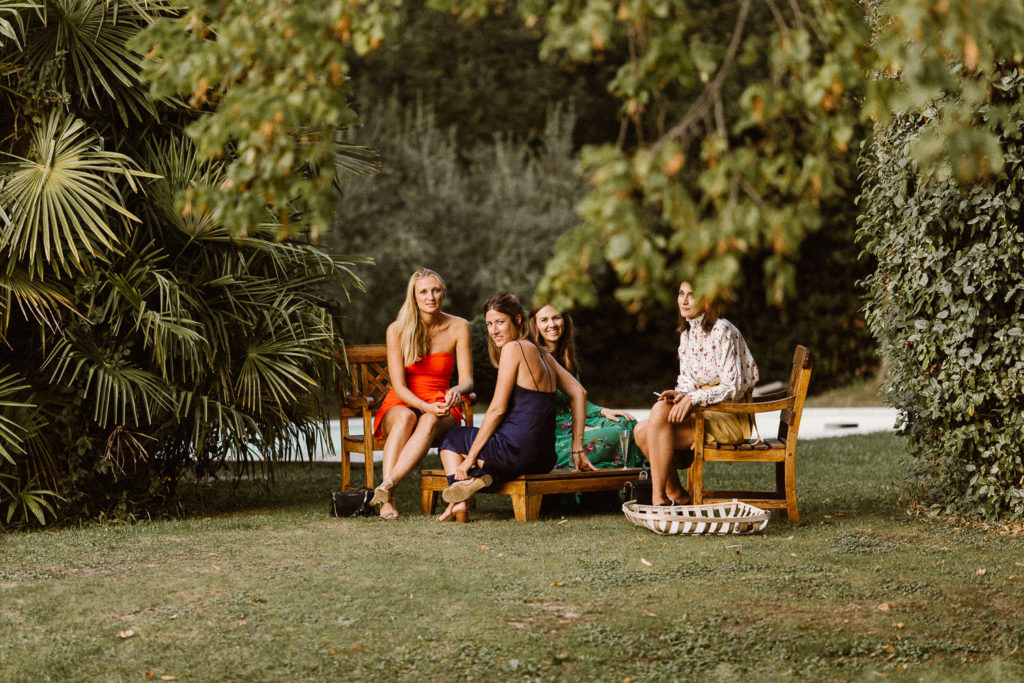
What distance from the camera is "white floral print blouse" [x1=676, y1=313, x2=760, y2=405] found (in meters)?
6.18

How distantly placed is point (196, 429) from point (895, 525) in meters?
3.91

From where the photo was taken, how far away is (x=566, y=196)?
1927 cm

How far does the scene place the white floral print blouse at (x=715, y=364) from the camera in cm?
618

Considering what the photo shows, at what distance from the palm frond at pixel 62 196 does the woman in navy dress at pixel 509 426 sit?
2.10 meters

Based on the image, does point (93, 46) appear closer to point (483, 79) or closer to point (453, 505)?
point (453, 505)

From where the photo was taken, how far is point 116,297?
6.38 meters

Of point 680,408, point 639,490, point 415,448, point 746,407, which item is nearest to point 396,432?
point 415,448

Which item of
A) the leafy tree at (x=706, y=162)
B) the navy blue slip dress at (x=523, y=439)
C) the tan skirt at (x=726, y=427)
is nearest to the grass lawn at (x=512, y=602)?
the navy blue slip dress at (x=523, y=439)


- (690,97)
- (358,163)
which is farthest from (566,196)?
(358,163)

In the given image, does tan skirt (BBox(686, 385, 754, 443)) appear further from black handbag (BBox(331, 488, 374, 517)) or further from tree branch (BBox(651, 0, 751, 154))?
tree branch (BBox(651, 0, 751, 154))

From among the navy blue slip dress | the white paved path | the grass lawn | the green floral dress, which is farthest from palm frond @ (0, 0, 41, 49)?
the white paved path

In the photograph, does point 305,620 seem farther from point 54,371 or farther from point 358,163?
point 358,163

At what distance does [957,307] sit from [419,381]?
10.0ft

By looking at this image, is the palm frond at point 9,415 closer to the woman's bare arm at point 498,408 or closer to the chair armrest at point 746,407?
the woman's bare arm at point 498,408
